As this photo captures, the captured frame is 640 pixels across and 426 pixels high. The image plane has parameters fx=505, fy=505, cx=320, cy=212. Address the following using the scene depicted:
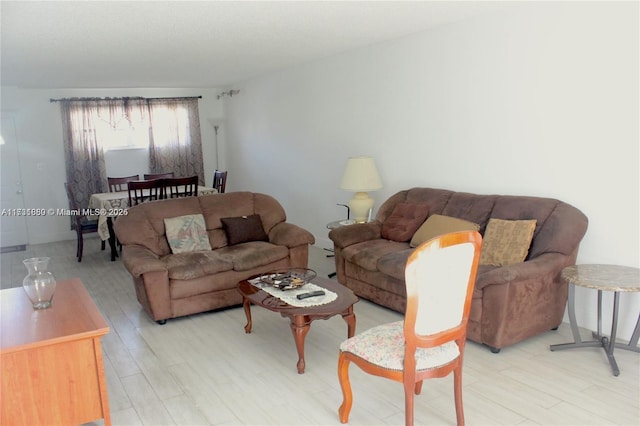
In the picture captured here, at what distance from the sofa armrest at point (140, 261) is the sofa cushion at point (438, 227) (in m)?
2.05

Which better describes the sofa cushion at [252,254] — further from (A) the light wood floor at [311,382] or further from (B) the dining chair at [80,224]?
(B) the dining chair at [80,224]

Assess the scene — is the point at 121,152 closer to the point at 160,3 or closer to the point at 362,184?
the point at 362,184

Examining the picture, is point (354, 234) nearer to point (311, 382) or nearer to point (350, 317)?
point (350, 317)

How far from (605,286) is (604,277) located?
0.18 m

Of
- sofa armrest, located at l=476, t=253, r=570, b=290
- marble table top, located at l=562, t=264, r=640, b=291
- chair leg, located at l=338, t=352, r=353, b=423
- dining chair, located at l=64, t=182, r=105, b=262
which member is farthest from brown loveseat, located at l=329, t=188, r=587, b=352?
dining chair, located at l=64, t=182, r=105, b=262

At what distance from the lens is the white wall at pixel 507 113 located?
3.30m

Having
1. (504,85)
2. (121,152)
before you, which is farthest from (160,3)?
(121,152)

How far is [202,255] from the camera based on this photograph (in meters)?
4.24

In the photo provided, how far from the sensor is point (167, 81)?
721cm

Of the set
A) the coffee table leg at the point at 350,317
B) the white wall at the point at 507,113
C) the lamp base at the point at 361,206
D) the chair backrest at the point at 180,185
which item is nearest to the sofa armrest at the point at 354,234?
the lamp base at the point at 361,206

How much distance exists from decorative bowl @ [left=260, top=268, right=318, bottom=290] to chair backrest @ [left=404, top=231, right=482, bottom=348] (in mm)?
1366

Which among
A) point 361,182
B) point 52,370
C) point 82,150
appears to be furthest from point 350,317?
point 82,150

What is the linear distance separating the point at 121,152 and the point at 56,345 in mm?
6049

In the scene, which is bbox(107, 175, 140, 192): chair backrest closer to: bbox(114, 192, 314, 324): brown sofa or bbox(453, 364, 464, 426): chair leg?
bbox(114, 192, 314, 324): brown sofa
